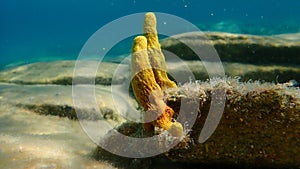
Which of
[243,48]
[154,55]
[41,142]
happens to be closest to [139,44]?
[154,55]

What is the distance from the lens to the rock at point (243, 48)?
7.03m

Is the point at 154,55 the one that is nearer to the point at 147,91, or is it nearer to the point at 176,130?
the point at 147,91

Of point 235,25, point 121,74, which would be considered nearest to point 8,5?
point 235,25

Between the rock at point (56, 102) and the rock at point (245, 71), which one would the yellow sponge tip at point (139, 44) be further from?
the rock at point (245, 71)

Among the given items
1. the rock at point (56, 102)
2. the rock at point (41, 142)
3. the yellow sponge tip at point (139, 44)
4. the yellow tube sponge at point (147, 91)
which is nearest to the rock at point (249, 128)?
the yellow tube sponge at point (147, 91)

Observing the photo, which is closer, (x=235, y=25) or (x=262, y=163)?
(x=262, y=163)

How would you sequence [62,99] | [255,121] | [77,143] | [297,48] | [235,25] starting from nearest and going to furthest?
[255,121] < [77,143] < [62,99] < [297,48] < [235,25]

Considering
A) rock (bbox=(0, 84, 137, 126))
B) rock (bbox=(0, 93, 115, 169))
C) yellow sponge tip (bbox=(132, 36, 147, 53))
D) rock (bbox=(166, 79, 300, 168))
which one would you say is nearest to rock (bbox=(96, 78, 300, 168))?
rock (bbox=(166, 79, 300, 168))

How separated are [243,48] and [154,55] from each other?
4.62 metres

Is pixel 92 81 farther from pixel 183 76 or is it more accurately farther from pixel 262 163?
pixel 262 163

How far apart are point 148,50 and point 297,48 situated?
17.2ft

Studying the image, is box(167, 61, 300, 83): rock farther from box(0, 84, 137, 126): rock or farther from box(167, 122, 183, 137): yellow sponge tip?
box(167, 122, 183, 137): yellow sponge tip

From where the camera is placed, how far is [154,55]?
3.54 m

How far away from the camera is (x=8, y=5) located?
176750 millimetres
